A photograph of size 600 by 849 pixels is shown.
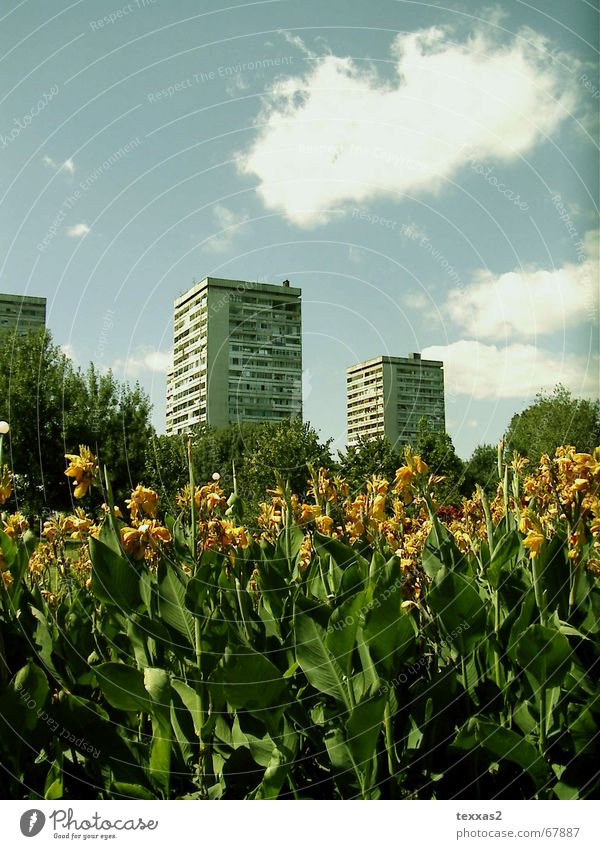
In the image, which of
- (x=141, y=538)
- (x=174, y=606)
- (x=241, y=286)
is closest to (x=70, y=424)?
(x=241, y=286)

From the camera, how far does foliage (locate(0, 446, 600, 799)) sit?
1.34 m

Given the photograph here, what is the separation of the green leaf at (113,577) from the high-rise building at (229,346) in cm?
116

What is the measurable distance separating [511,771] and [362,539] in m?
1.05

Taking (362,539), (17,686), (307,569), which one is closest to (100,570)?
(17,686)

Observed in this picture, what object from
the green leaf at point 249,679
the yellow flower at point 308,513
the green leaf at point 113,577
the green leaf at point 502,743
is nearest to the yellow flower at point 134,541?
the green leaf at point 113,577

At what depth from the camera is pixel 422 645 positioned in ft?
5.82

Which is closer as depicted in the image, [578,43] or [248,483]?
[578,43]

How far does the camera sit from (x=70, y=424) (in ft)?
14.1

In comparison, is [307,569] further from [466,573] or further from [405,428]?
[405,428]

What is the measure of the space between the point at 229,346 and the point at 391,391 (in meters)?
0.79

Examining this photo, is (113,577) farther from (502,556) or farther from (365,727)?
(502,556)

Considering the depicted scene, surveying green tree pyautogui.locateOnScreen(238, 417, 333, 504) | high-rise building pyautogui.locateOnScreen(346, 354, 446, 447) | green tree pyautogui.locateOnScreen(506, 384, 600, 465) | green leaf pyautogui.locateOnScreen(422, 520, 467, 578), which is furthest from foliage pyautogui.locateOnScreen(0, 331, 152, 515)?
green tree pyautogui.locateOnScreen(506, 384, 600, 465)

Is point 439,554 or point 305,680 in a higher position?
point 439,554

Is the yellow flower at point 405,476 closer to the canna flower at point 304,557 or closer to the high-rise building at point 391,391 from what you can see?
the canna flower at point 304,557
